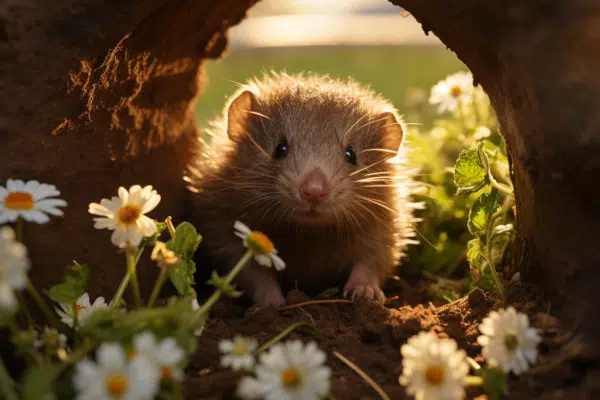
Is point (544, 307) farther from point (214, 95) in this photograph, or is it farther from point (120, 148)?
point (214, 95)

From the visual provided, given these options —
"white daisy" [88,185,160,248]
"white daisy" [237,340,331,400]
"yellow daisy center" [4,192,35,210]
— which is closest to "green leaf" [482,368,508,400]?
"white daisy" [237,340,331,400]

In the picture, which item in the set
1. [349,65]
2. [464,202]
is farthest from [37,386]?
[349,65]

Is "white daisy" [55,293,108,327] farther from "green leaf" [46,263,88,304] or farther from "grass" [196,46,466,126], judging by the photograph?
"grass" [196,46,466,126]

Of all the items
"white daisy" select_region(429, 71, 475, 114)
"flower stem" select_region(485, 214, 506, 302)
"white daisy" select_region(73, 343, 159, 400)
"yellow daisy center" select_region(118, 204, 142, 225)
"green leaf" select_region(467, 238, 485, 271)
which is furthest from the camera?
"white daisy" select_region(429, 71, 475, 114)

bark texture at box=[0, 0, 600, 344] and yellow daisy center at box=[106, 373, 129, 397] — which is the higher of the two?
bark texture at box=[0, 0, 600, 344]

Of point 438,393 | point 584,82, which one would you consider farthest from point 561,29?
point 438,393

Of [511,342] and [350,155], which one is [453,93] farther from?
[511,342]
